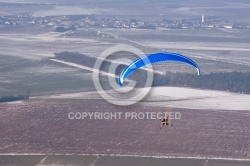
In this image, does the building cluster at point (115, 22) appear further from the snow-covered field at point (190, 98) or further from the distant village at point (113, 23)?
the snow-covered field at point (190, 98)

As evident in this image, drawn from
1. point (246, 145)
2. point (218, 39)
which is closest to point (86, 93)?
point (246, 145)

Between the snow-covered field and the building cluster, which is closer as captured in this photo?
the snow-covered field

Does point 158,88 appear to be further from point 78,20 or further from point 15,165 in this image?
point 78,20

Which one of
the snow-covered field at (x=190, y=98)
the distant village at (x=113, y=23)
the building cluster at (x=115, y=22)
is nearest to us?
the snow-covered field at (x=190, y=98)

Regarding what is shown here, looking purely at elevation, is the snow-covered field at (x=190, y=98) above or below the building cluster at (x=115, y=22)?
below

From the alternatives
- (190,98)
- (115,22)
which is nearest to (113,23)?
(115,22)

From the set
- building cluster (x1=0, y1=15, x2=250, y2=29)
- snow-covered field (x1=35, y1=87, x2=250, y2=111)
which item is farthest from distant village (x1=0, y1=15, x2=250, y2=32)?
snow-covered field (x1=35, y1=87, x2=250, y2=111)

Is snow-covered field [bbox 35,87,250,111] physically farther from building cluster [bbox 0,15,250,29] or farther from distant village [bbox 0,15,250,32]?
building cluster [bbox 0,15,250,29]

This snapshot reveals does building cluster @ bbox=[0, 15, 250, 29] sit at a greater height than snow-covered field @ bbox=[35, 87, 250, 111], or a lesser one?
greater

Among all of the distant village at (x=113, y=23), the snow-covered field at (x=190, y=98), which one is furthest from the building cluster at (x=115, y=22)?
the snow-covered field at (x=190, y=98)
